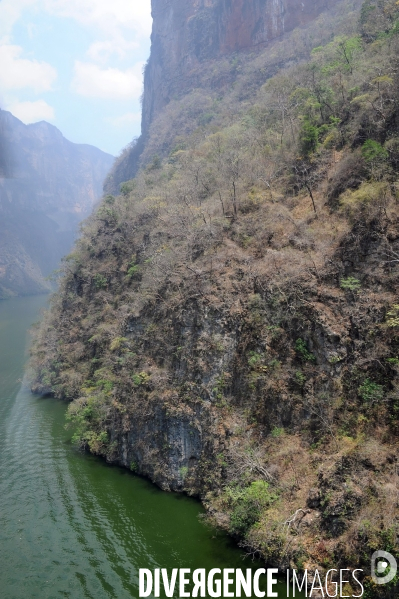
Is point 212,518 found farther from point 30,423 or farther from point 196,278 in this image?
point 30,423

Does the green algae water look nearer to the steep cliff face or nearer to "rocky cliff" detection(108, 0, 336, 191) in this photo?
"rocky cliff" detection(108, 0, 336, 191)

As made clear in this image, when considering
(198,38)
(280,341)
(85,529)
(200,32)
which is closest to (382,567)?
(280,341)

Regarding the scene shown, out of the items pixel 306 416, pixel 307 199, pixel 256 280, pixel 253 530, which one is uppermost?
pixel 307 199

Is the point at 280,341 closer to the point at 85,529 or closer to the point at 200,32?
the point at 85,529

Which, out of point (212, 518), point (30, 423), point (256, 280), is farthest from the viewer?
point (30, 423)

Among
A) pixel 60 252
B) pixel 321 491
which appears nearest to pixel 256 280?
pixel 321 491
